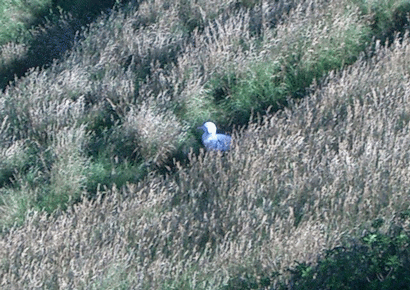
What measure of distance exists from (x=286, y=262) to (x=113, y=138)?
278 cm

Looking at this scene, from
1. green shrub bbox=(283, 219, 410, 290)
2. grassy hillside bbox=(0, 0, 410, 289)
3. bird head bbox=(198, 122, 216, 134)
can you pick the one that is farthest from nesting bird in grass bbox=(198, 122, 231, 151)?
green shrub bbox=(283, 219, 410, 290)

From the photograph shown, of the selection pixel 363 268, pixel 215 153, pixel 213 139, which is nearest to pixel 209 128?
pixel 213 139

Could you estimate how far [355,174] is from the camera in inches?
219

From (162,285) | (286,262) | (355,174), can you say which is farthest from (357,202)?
(162,285)

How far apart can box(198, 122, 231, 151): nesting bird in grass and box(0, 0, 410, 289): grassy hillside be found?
16 centimetres

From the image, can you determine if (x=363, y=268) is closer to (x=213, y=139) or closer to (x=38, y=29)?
(x=213, y=139)

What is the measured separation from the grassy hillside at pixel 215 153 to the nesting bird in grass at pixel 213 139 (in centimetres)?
16

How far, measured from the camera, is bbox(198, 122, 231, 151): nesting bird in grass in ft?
21.5

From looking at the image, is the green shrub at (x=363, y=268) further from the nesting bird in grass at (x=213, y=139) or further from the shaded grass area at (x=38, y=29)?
the shaded grass area at (x=38, y=29)

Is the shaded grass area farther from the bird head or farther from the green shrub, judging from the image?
the green shrub

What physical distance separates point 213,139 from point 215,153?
1.22 feet

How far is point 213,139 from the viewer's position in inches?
262

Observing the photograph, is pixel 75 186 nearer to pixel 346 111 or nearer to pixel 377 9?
pixel 346 111

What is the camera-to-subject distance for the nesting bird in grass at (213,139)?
655 centimetres
